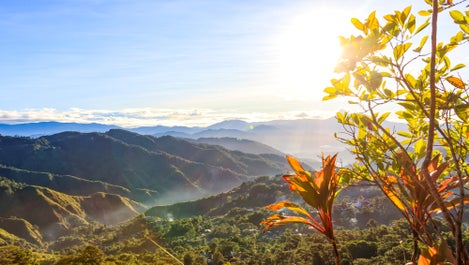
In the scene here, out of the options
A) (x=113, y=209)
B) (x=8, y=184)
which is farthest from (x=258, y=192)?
(x=8, y=184)

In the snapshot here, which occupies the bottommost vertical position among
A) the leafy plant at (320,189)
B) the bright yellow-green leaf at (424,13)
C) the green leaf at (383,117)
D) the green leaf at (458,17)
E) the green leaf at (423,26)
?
the leafy plant at (320,189)

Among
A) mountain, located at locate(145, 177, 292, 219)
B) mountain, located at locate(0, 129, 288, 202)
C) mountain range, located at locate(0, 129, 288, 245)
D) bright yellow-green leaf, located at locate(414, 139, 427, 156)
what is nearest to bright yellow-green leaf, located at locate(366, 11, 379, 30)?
bright yellow-green leaf, located at locate(414, 139, 427, 156)

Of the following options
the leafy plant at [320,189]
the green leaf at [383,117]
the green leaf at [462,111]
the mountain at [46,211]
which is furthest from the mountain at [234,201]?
the leafy plant at [320,189]

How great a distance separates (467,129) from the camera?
225cm

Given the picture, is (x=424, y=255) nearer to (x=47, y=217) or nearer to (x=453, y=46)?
(x=453, y=46)

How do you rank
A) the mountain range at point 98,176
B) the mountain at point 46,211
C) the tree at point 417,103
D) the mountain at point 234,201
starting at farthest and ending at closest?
the mountain range at point 98,176 → the mountain at point 46,211 → the mountain at point 234,201 → the tree at point 417,103

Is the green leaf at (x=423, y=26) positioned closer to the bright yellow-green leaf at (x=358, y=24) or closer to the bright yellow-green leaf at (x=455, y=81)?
the bright yellow-green leaf at (x=358, y=24)

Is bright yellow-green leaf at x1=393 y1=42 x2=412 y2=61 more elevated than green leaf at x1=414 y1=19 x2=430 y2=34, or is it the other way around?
green leaf at x1=414 y1=19 x2=430 y2=34

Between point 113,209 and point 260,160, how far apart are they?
87364 millimetres

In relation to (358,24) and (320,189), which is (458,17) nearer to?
(358,24)

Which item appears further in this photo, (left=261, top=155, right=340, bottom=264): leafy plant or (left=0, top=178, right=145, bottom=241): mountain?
(left=0, top=178, right=145, bottom=241): mountain

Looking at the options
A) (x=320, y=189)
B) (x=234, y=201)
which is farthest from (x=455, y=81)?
(x=234, y=201)

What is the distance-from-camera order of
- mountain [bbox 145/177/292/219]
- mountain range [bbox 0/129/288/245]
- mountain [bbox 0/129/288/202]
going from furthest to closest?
mountain [bbox 0/129/288/202], mountain range [bbox 0/129/288/245], mountain [bbox 145/177/292/219]

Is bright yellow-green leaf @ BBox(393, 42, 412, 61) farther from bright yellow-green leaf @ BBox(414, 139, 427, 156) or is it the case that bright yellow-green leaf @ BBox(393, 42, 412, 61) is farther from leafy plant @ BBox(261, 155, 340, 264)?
bright yellow-green leaf @ BBox(414, 139, 427, 156)
